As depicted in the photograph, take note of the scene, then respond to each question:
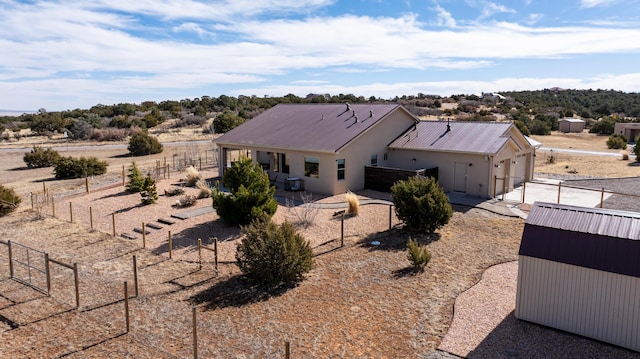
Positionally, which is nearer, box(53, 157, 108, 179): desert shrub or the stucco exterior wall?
the stucco exterior wall

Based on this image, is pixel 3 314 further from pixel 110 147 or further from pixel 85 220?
pixel 110 147

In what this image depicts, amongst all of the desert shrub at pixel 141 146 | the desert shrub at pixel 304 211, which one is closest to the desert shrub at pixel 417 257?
the desert shrub at pixel 304 211

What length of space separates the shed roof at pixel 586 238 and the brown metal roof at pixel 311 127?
13.2 metres

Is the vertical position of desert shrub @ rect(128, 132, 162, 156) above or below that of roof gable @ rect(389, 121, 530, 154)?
below

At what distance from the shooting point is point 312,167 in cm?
2422

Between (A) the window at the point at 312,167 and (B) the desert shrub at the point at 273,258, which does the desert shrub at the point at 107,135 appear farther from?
(B) the desert shrub at the point at 273,258

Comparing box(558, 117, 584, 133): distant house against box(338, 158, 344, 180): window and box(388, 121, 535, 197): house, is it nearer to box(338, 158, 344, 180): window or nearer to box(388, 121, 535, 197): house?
box(388, 121, 535, 197): house

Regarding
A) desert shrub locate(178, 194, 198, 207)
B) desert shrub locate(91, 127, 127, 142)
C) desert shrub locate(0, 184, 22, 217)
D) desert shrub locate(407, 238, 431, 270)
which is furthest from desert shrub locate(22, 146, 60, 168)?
desert shrub locate(407, 238, 431, 270)

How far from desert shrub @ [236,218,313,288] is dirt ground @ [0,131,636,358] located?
0.37 meters

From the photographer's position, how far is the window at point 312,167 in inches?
943

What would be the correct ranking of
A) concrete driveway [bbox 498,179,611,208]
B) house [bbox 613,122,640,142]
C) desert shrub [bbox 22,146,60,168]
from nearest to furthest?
concrete driveway [bbox 498,179,611,208], desert shrub [bbox 22,146,60,168], house [bbox 613,122,640,142]

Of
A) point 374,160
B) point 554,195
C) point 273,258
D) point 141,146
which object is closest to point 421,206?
point 273,258

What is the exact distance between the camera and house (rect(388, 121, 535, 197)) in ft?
75.5

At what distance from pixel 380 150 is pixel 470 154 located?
489cm
